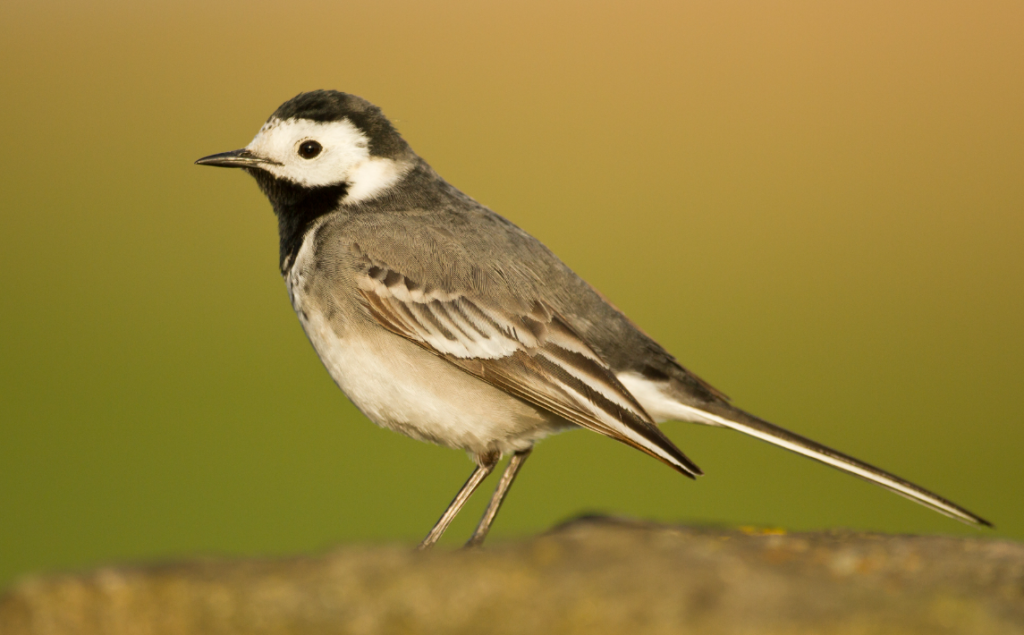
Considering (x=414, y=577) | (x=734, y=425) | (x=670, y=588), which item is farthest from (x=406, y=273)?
(x=670, y=588)

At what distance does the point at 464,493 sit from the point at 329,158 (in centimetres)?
237

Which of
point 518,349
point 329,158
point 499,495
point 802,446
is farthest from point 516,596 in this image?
point 329,158

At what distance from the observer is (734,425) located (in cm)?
548

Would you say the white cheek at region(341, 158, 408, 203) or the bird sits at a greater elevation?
the white cheek at region(341, 158, 408, 203)

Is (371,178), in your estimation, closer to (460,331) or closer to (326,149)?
(326,149)

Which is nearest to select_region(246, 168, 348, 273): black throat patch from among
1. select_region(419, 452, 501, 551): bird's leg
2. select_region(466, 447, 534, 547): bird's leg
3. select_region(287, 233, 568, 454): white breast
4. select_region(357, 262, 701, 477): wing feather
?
select_region(287, 233, 568, 454): white breast

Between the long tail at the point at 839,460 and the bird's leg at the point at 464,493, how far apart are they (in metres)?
1.45

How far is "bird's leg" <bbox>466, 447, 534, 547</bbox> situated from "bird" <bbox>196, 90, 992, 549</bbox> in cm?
1

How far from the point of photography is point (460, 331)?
5547 mm

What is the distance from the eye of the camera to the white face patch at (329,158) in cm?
630

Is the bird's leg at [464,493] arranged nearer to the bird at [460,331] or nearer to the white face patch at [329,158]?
the bird at [460,331]

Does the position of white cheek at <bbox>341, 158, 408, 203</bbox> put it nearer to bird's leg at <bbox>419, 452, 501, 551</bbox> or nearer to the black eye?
the black eye

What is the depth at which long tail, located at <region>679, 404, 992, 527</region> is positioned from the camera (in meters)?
5.09

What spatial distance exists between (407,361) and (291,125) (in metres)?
1.91
